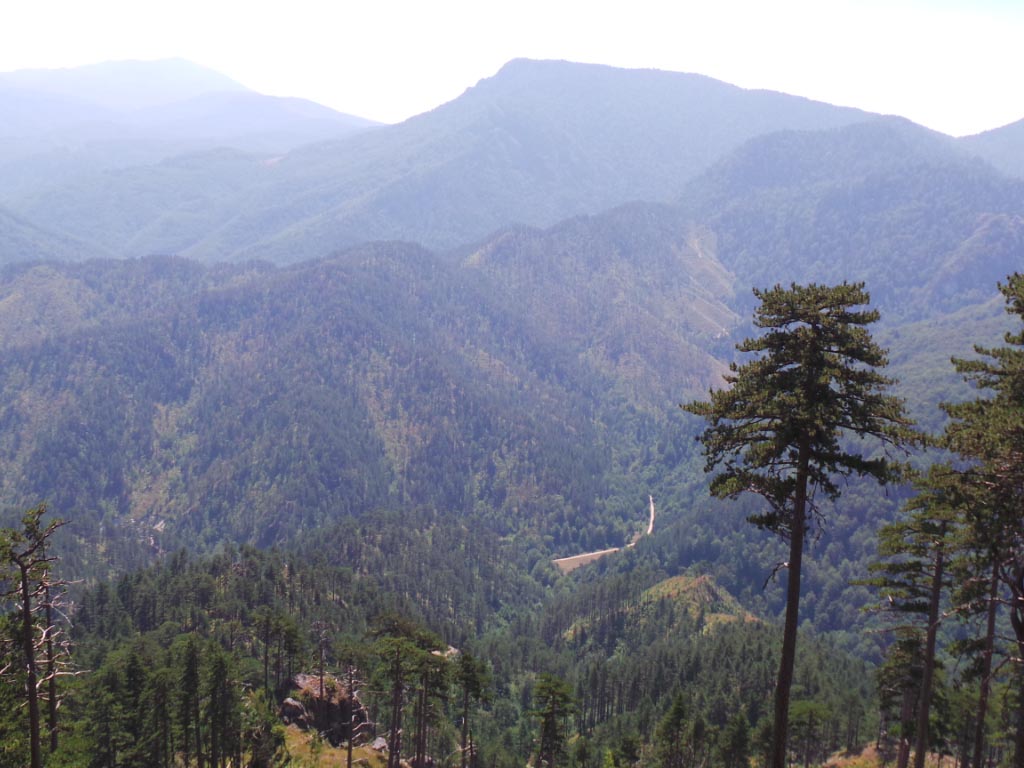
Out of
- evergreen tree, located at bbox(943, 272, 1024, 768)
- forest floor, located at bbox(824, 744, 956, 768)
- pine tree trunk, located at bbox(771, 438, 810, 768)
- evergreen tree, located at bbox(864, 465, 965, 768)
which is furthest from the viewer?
forest floor, located at bbox(824, 744, 956, 768)

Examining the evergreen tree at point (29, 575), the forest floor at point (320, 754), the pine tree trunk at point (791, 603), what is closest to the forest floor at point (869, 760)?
the forest floor at point (320, 754)

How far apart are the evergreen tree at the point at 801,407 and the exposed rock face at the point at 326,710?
63.1 metres

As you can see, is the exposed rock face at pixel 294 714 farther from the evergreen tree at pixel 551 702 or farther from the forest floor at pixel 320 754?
the evergreen tree at pixel 551 702

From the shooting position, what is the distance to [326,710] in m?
82.4

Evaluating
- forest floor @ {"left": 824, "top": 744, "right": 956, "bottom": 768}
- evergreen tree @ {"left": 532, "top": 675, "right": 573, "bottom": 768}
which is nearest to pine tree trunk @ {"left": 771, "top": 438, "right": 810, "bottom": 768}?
evergreen tree @ {"left": 532, "top": 675, "right": 573, "bottom": 768}

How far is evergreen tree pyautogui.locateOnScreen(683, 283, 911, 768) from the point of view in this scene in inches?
997

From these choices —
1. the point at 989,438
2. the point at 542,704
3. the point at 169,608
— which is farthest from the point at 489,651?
the point at 989,438

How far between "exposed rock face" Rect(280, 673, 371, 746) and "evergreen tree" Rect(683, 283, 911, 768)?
63116 mm

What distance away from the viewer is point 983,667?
32.0m

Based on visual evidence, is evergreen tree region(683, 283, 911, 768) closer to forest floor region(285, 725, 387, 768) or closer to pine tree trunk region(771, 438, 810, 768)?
pine tree trunk region(771, 438, 810, 768)

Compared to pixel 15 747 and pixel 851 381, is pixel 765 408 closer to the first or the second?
pixel 851 381

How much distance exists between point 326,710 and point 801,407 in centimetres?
7363

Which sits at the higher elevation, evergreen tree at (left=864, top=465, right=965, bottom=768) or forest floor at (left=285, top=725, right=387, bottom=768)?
evergreen tree at (left=864, top=465, right=965, bottom=768)

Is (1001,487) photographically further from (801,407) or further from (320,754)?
(320,754)
